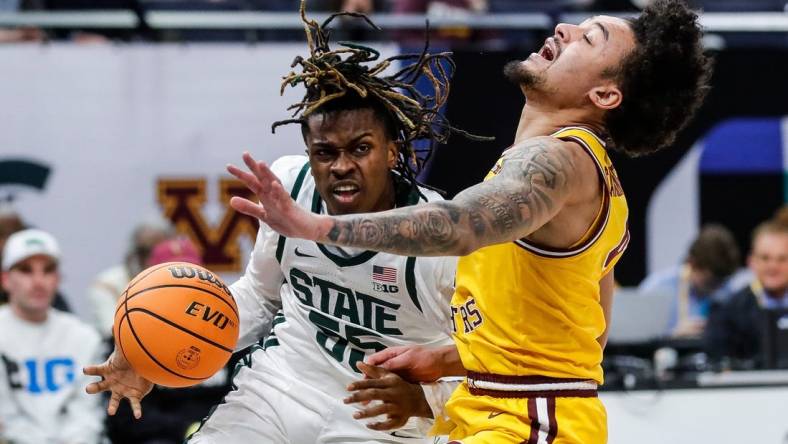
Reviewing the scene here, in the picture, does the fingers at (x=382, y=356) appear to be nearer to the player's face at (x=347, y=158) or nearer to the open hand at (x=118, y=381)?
the player's face at (x=347, y=158)

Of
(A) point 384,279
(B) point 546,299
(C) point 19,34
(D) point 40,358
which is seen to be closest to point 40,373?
(D) point 40,358

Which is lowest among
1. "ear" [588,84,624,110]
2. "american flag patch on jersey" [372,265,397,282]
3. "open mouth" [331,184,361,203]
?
"american flag patch on jersey" [372,265,397,282]

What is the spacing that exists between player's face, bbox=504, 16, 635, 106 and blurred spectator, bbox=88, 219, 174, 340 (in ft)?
13.8

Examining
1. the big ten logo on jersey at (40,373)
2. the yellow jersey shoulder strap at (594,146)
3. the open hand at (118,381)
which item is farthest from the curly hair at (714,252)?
the open hand at (118,381)

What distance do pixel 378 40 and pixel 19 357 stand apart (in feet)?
10.4

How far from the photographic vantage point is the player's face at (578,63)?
3.82 m

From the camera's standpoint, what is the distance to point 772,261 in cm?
784

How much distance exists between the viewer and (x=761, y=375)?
6848 millimetres

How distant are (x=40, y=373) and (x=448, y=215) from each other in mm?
4432

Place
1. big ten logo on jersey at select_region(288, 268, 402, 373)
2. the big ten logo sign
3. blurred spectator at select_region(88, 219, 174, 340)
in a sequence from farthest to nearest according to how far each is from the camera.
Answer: the big ten logo sign
blurred spectator at select_region(88, 219, 174, 340)
big ten logo on jersey at select_region(288, 268, 402, 373)

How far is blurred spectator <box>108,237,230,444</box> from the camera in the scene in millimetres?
7168

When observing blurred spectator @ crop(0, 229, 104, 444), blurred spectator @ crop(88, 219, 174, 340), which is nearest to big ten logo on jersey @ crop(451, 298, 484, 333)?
blurred spectator @ crop(0, 229, 104, 444)

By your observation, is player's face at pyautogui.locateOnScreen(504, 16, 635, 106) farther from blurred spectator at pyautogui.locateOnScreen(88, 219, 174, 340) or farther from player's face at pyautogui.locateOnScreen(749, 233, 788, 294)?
player's face at pyautogui.locateOnScreen(749, 233, 788, 294)

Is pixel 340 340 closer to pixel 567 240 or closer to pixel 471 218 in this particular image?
pixel 567 240
